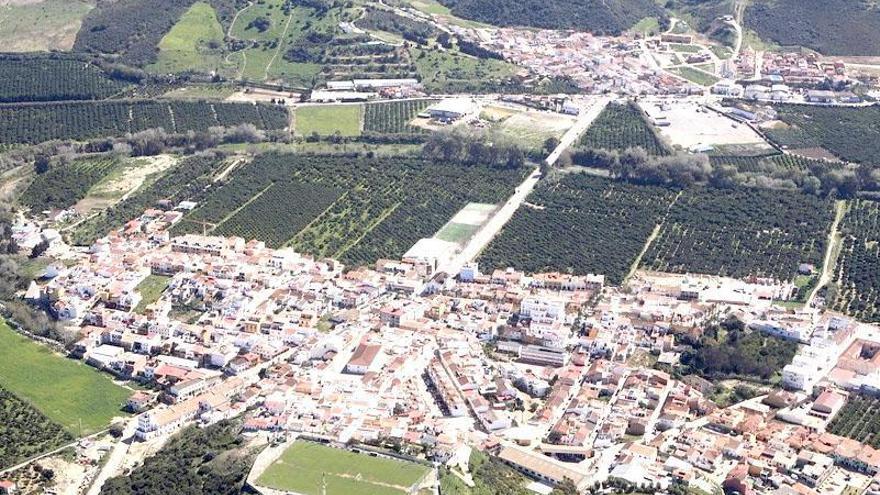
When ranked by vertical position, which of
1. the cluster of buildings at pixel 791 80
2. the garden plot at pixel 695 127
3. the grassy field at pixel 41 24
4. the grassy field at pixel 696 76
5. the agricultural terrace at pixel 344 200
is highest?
the grassy field at pixel 41 24

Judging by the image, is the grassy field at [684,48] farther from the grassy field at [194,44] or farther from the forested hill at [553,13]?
the grassy field at [194,44]

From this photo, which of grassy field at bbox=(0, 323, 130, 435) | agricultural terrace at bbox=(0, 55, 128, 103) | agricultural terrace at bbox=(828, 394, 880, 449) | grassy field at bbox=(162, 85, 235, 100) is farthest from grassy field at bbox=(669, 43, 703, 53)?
grassy field at bbox=(0, 323, 130, 435)

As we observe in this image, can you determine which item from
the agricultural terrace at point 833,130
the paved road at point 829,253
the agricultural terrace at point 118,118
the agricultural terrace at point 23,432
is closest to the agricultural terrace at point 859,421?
the paved road at point 829,253

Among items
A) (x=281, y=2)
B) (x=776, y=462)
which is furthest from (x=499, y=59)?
(x=776, y=462)

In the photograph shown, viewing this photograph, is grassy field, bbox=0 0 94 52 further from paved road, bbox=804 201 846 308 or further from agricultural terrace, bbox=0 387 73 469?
paved road, bbox=804 201 846 308

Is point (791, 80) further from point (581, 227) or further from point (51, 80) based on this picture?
point (51, 80)

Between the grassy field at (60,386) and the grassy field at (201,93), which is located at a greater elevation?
the grassy field at (201,93)

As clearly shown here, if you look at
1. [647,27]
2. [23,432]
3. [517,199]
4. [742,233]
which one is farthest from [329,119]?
[23,432]
